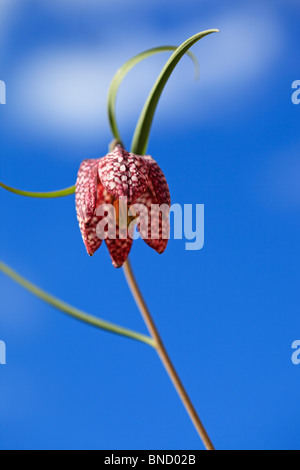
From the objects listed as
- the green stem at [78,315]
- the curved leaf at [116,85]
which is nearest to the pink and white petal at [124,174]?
the curved leaf at [116,85]

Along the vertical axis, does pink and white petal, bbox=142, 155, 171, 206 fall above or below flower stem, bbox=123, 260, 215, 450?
above

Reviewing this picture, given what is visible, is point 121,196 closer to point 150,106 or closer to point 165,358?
point 150,106

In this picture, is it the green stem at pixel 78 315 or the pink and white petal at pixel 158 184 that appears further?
the green stem at pixel 78 315

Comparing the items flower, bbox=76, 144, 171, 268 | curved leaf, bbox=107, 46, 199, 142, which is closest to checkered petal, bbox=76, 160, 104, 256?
flower, bbox=76, 144, 171, 268

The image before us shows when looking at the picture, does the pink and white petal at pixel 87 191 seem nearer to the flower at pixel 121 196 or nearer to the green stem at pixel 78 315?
the flower at pixel 121 196

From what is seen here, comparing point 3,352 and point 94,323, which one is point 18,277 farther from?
point 3,352

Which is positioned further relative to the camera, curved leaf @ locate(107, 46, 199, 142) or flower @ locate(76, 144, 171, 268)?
curved leaf @ locate(107, 46, 199, 142)

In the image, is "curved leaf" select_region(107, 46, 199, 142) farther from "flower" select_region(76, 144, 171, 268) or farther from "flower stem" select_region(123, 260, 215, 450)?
"flower stem" select_region(123, 260, 215, 450)
